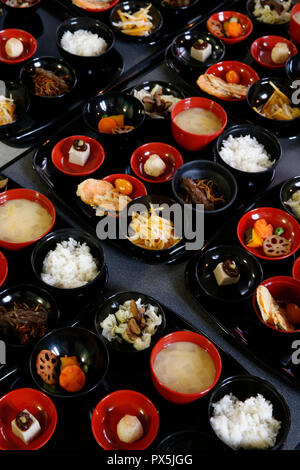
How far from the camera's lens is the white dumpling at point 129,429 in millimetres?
2479

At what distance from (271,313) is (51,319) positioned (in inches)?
42.3

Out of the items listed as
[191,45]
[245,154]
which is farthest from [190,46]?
[245,154]

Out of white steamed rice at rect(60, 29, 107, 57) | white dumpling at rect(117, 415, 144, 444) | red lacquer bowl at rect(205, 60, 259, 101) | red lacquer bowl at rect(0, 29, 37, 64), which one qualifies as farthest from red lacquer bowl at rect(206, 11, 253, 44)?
white dumpling at rect(117, 415, 144, 444)

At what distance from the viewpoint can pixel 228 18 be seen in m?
4.51

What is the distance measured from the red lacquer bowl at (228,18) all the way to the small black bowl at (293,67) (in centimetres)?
43

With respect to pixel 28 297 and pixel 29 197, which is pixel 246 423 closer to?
pixel 28 297

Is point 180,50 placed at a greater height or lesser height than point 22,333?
greater

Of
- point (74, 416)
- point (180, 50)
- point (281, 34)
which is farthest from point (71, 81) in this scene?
point (74, 416)

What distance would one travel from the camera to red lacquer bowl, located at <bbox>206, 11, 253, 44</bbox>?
14.3 feet

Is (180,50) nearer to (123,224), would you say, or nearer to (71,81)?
(71,81)

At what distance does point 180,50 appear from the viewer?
4270 millimetres

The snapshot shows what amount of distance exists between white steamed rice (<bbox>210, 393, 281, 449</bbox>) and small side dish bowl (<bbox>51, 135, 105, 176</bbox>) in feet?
5.36

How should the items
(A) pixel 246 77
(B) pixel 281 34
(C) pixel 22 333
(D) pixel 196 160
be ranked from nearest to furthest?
(C) pixel 22 333 → (D) pixel 196 160 → (A) pixel 246 77 → (B) pixel 281 34

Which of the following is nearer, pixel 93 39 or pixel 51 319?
pixel 51 319
